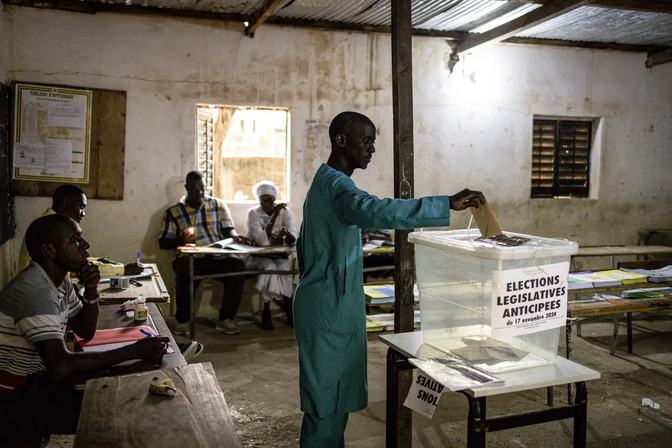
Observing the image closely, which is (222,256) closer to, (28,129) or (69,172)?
(69,172)

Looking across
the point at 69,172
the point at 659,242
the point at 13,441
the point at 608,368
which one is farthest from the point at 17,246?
Answer: the point at 659,242

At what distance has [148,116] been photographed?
6555 millimetres

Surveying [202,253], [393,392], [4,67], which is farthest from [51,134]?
[393,392]

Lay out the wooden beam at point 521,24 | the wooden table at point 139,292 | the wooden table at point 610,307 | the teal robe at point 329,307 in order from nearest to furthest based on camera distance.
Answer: the teal robe at point 329,307 → the wooden table at point 139,292 → the wooden table at point 610,307 → the wooden beam at point 521,24

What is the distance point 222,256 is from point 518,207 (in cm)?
418

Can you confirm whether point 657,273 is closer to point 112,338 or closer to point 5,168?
point 112,338

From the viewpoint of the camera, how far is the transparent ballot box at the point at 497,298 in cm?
203

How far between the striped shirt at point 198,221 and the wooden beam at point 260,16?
1.99 meters

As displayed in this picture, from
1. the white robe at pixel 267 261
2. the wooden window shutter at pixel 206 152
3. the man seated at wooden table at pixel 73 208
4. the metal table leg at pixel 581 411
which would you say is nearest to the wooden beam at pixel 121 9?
the wooden window shutter at pixel 206 152

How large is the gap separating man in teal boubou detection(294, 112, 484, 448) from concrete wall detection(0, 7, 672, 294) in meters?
4.59

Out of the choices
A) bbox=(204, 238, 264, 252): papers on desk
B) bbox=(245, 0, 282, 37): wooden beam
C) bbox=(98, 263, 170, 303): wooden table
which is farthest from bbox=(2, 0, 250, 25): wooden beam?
bbox=(98, 263, 170, 303): wooden table

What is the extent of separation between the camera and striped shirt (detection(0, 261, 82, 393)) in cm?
227

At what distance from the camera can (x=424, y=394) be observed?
2.25 meters

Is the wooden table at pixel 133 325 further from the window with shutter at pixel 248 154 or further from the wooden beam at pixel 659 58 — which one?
the wooden beam at pixel 659 58
